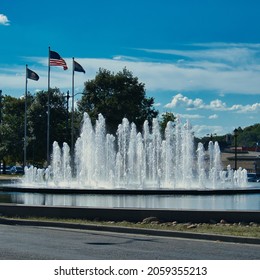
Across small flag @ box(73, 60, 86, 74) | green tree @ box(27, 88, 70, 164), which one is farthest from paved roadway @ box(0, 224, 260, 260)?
green tree @ box(27, 88, 70, 164)

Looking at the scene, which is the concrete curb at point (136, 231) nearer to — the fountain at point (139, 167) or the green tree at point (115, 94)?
the fountain at point (139, 167)

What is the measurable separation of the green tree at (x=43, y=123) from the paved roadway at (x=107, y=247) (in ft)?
170

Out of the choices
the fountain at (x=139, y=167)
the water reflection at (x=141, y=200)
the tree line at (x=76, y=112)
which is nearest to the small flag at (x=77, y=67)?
the fountain at (x=139, y=167)

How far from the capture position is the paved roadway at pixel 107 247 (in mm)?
11492

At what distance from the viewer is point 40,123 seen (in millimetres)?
68312

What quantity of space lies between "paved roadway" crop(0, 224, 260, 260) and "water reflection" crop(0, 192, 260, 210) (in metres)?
8.48

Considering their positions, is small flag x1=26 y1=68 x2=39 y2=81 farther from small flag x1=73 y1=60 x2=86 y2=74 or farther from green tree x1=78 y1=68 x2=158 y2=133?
green tree x1=78 y1=68 x2=158 y2=133

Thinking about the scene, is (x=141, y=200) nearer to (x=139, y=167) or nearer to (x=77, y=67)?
(x=139, y=167)

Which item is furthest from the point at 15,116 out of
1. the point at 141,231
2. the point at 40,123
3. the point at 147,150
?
the point at 141,231

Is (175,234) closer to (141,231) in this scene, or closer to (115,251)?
(141,231)

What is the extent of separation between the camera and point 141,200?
26688 millimetres

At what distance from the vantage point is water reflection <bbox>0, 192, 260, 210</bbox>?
948 inches

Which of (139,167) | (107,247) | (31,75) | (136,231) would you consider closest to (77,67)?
(31,75)
